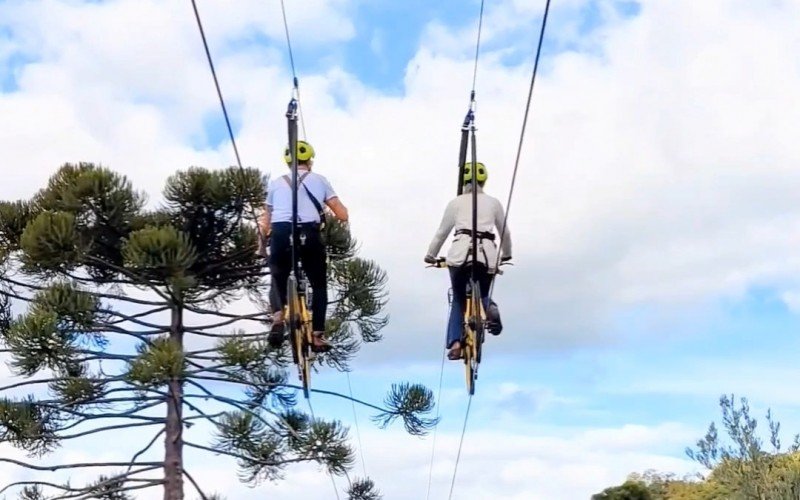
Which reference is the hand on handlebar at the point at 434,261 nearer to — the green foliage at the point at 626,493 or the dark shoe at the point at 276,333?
the dark shoe at the point at 276,333

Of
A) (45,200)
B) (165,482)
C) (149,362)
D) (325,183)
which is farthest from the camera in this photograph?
(45,200)

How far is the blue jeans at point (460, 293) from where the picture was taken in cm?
846

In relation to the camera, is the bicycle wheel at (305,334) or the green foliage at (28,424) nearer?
the bicycle wheel at (305,334)

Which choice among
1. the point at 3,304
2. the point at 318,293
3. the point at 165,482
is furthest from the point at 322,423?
the point at 318,293

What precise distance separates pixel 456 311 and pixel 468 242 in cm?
58

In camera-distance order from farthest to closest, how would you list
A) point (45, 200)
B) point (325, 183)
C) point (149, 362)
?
point (45, 200)
point (149, 362)
point (325, 183)

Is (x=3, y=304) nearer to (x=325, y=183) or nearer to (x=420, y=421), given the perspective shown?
(x=420, y=421)

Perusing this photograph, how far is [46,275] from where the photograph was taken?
566 inches

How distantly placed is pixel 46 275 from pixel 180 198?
1.76m

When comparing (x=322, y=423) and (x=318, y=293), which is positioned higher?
(x=322, y=423)

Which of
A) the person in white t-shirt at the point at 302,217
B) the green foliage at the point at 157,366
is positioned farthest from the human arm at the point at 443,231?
the green foliage at the point at 157,366

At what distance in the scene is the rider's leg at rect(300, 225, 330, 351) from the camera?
8.41m

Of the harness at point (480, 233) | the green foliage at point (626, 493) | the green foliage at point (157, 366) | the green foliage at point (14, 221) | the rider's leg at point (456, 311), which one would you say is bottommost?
the rider's leg at point (456, 311)

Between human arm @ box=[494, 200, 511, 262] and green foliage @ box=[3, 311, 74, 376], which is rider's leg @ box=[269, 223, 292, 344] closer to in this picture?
human arm @ box=[494, 200, 511, 262]
